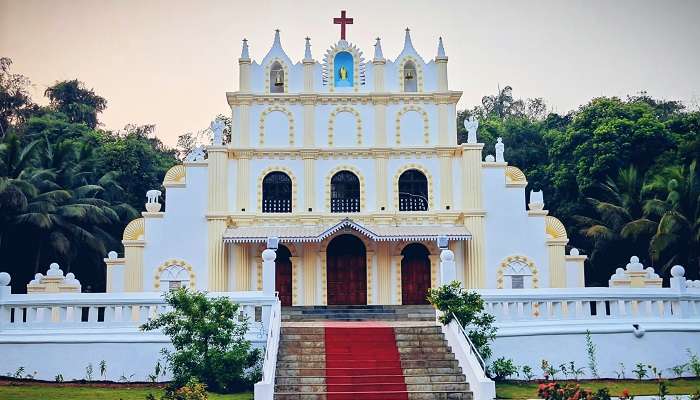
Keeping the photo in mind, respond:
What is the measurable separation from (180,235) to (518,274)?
10555mm

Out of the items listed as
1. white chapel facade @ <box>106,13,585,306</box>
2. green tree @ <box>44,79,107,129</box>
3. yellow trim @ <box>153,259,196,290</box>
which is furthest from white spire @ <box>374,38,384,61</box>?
green tree @ <box>44,79,107,129</box>

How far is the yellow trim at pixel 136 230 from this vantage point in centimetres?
2597

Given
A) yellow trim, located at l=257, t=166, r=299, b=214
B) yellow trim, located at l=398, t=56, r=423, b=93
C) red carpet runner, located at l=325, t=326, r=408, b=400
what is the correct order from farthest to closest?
yellow trim, located at l=398, t=56, r=423, b=93, yellow trim, located at l=257, t=166, r=299, b=214, red carpet runner, located at l=325, t=326, r=408, b=400

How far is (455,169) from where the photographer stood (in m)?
27.0

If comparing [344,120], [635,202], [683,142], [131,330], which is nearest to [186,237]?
[344,120]

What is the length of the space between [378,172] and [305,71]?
13.5 feet

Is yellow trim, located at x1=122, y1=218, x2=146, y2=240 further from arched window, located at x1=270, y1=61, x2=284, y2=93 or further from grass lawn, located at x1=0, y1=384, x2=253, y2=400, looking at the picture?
grass lawn, located at x1=0, y1=384, x2=253, y2=400

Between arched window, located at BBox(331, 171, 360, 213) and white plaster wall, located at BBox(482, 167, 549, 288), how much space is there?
408 centimetres

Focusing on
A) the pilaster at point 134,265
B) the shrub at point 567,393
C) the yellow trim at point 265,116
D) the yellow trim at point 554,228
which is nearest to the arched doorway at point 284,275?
the yellow trim at point 265,116

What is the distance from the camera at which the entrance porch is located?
2598 centimetres

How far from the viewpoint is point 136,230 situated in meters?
26.2

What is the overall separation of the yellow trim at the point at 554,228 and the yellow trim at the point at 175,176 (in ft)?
37.8

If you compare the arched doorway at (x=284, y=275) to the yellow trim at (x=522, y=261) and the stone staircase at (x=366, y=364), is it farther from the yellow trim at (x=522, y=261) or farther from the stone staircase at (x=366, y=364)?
the stone staircase at (x=366, y=364)

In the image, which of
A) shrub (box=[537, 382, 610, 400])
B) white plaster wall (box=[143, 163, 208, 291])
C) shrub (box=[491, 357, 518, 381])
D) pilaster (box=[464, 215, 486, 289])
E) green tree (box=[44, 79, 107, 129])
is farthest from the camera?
green tree (box=[44, 79, 107, 129])
